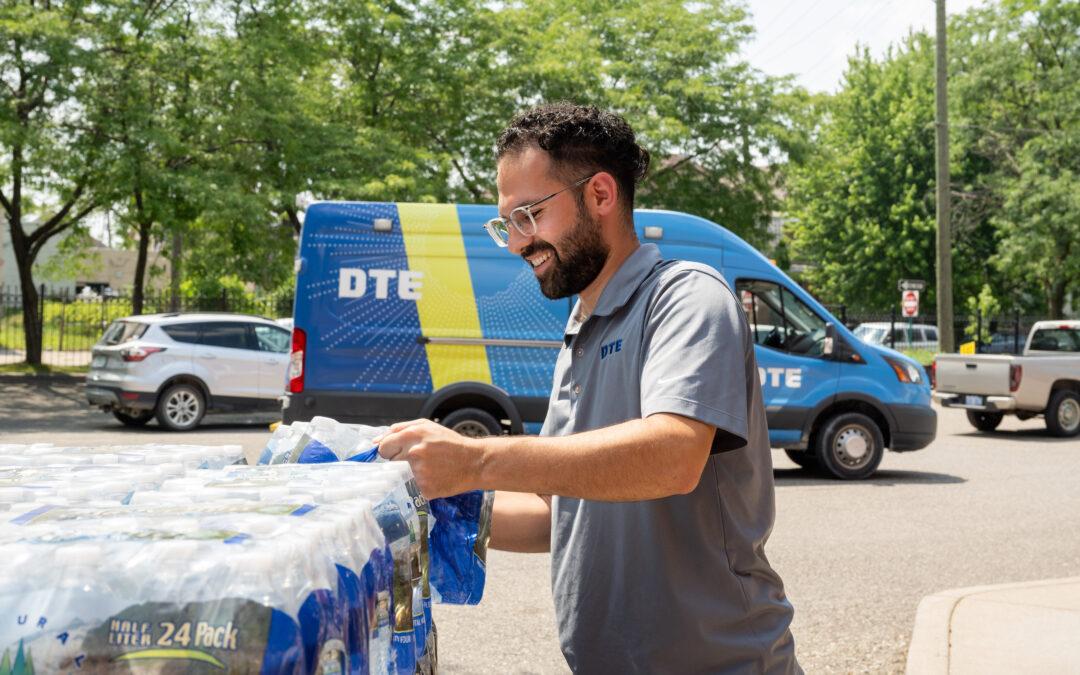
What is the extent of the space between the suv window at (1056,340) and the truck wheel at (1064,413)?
4.96 ft

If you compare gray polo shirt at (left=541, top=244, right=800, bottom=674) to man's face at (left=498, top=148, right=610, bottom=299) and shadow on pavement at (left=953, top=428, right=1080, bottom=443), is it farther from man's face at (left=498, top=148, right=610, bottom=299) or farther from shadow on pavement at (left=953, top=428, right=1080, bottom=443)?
shadow on pavement at (left=953, top=428, right=1080, bottom=443)

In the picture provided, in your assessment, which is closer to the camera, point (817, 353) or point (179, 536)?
point (179, 536)

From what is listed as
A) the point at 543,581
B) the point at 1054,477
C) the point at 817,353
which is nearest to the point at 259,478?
the point at 543,581

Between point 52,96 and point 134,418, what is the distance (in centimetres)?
793

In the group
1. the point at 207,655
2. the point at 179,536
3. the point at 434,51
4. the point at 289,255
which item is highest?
the point at 434,51

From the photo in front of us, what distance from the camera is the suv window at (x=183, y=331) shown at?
15.9 metres

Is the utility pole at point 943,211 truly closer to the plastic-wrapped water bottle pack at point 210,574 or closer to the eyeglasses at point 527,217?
the eyeglasses at point 527,217

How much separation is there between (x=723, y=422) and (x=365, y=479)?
629 mm

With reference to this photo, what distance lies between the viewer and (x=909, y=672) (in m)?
4.86

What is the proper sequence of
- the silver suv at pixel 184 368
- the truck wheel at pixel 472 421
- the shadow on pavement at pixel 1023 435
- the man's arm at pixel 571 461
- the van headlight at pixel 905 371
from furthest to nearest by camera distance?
the shadow on pavement at pixel 1023 435, the silver suv at pixel 184 368, the van headlight at pixel 905 371, the truck wheel at pixel 472 421, the man's arm at pixel 571 461

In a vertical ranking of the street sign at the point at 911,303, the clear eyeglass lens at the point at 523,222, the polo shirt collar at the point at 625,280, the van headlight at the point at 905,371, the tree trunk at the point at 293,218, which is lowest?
the van headlight at the point at 905,371

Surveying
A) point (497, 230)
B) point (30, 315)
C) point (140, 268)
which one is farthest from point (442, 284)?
point (30, 315)

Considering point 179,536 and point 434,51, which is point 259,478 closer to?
point 179,536

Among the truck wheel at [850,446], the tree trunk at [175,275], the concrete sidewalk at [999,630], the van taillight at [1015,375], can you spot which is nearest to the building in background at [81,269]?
the tree trunk at [175,275]
